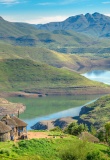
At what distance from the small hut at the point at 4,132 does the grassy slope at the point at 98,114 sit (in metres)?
91.9

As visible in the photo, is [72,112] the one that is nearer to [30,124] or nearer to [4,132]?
[30,124]

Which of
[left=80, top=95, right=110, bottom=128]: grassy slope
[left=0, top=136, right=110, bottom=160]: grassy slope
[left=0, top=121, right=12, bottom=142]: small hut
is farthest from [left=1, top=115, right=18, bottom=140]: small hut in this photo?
[left=80, top=95, right=110, bottom=128]: grassy slope

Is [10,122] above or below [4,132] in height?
above

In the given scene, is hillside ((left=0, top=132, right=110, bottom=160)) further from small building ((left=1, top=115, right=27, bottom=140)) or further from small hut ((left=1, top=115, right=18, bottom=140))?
small hut ((left=1, top=115, right=18, bottom=140))

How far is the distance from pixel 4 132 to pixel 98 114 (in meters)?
118

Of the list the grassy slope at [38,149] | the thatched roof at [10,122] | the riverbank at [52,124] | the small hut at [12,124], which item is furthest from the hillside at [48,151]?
the riverbank at [52,124]

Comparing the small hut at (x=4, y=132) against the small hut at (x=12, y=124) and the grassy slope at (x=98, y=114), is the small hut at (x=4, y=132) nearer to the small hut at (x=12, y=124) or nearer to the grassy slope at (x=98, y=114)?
the small hut at (x=12, y=124)

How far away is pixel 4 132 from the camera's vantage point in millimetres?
48562

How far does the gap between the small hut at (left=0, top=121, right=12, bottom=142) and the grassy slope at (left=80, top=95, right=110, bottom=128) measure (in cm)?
9188

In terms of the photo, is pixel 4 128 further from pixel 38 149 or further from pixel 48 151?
pixel 48 151

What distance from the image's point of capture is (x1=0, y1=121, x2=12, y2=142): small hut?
159 ft

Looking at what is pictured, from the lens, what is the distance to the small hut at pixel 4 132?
4844 centimetres

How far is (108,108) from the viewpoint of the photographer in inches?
6639

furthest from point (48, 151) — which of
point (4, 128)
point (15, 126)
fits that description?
point (15, 126)
